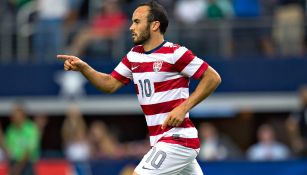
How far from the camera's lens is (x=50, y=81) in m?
19.5

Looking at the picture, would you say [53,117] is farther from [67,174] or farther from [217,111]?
[67,174]

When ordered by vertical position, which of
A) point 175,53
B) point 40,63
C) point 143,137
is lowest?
point 143,137

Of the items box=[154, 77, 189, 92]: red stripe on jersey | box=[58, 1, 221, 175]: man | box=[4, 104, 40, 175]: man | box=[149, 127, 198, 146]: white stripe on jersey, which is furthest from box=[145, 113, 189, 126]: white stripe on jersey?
box=[4, 104, 40, 175]: man

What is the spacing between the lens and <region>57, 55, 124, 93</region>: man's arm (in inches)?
372

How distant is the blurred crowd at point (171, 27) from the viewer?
60.6 ft

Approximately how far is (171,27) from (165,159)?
31.0 ft

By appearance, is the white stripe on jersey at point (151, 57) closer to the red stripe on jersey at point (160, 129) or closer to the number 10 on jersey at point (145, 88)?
the number 10 on jersey at point (145, 88)

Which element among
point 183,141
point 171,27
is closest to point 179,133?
point 183,141

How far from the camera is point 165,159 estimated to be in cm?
925

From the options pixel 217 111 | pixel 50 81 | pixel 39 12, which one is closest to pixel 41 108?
pixel 50 81

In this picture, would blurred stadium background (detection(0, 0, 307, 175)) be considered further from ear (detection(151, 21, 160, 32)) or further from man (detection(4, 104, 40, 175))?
ear (detection(151, 21, 160, 32))

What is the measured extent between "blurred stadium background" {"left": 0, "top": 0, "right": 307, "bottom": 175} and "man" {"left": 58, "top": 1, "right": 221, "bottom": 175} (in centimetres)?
750

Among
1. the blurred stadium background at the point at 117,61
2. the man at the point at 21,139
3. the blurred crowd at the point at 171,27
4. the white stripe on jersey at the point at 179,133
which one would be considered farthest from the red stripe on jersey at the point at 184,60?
the blurred crowd at the point at 171,27

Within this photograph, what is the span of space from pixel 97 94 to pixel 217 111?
2.20 m
